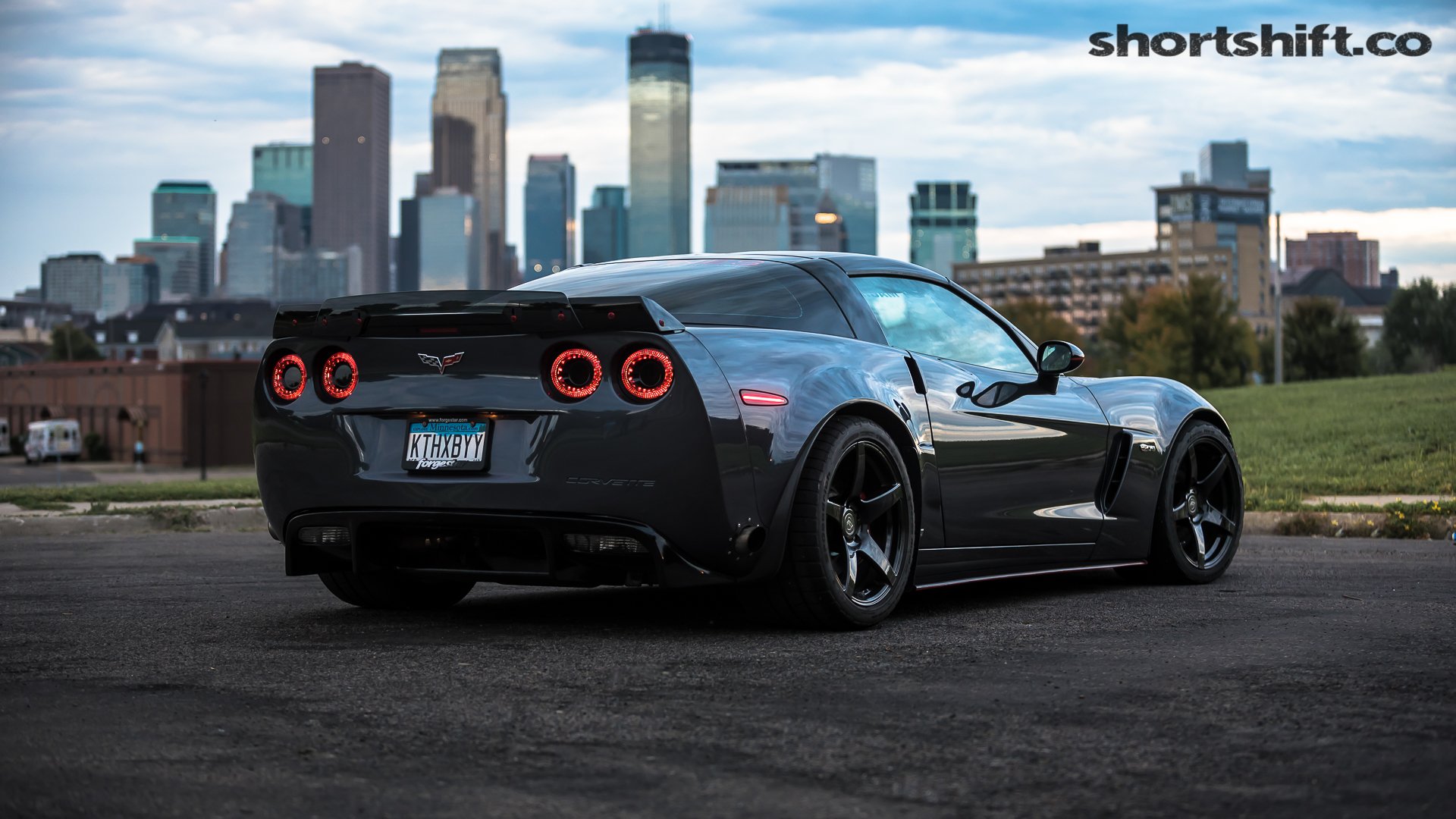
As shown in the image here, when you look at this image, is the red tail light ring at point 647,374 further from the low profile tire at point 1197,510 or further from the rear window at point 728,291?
the low profile tire at point 1197,510

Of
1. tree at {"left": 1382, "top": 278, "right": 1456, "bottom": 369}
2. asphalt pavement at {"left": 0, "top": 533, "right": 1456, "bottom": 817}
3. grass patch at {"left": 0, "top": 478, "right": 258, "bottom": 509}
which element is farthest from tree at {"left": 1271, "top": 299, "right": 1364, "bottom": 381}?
asphalt pavement at {"left": 0, "top": 533, "right": 1456, "bottom": 817}

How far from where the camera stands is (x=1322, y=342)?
78.5 metres

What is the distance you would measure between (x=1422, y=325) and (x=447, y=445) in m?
82.3

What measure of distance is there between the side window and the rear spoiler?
1.29 m

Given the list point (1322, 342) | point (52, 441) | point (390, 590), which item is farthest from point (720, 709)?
point (1322, 342)

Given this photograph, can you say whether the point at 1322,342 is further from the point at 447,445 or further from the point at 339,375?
the point at 447,445

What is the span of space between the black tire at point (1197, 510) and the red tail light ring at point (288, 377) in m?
3.55

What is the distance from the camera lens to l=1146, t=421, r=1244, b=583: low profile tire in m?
7.02

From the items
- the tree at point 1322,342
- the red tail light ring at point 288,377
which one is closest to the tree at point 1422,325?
the tree at point 1322,342

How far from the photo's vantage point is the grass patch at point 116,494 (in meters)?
13.5

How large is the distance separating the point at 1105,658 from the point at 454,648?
73.1 inches

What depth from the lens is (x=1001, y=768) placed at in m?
3.22

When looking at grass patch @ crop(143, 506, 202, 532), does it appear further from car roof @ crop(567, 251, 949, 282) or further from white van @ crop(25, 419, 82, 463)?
white van @ crop(25, 419, 82, 463)

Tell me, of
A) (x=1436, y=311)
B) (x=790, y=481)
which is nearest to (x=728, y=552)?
(x=790, y=481)
